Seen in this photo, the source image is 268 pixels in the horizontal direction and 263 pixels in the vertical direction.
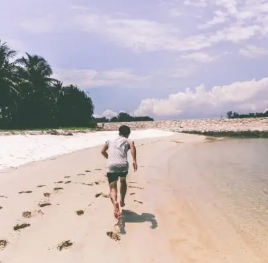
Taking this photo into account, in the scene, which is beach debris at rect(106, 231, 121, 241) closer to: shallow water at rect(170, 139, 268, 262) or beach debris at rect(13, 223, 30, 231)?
beach debris at rect(13, 223, 30, 231)

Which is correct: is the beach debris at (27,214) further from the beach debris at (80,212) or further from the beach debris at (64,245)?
the beach debris at (64,245)

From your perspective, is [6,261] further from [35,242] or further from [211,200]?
[211,200]

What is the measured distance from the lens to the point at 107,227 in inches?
303

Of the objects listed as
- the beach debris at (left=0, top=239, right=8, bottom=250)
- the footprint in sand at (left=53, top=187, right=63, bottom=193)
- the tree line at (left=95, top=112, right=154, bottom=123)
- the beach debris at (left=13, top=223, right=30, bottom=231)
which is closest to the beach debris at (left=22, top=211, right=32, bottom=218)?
the beach debris at (left=13, top=223, right=30, bottom=231)

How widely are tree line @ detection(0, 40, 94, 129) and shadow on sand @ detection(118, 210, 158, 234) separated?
4185cm

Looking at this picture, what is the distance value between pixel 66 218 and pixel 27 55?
53.6 metres

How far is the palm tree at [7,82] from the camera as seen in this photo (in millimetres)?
46812

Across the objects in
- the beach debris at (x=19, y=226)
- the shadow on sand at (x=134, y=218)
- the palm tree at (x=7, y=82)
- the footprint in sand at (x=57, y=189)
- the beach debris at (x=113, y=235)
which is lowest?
the shadow on sand at (x=134, y=218)

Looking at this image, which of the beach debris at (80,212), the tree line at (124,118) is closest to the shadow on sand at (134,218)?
the beach debris at (80,212)

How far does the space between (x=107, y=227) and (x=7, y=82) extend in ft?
142

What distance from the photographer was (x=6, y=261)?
5816mm

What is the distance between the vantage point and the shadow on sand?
8.01m

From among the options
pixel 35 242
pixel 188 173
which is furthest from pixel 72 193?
pixel 188 173

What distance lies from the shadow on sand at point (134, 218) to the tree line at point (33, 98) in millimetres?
41845
